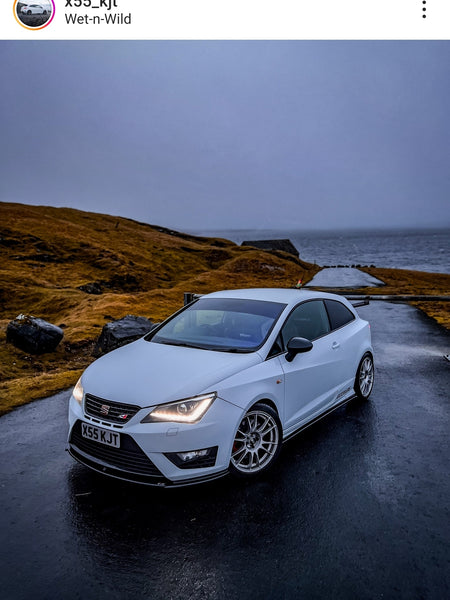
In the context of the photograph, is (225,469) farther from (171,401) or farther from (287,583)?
(287,583)

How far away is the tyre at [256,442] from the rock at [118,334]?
6.71 meters

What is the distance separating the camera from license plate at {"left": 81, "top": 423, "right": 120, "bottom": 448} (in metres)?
3.57

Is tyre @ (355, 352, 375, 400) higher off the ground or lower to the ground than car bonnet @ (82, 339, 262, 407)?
lower

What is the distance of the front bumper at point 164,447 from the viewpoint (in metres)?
3.46

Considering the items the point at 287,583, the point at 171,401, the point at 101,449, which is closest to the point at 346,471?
the point at 287,583

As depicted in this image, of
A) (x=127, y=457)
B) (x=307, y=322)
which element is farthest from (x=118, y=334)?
(x=127, y=457)

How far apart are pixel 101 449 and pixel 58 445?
1418 mm

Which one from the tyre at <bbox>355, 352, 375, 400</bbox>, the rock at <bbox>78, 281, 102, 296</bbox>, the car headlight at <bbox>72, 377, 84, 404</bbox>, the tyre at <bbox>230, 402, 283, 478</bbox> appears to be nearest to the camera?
the tyre at <bbox>230, 402, 283, 478</bbox>

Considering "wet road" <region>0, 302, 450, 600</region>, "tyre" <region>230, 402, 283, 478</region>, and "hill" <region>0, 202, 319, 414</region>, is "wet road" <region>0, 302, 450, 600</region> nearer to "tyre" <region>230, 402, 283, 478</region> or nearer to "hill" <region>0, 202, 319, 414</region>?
"tyre" <region>230, 402, 283, 478</region>

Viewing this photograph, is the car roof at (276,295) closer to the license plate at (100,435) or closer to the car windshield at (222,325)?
the car windshield at (222,325)

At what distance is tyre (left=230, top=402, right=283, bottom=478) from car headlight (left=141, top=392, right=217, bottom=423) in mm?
507
